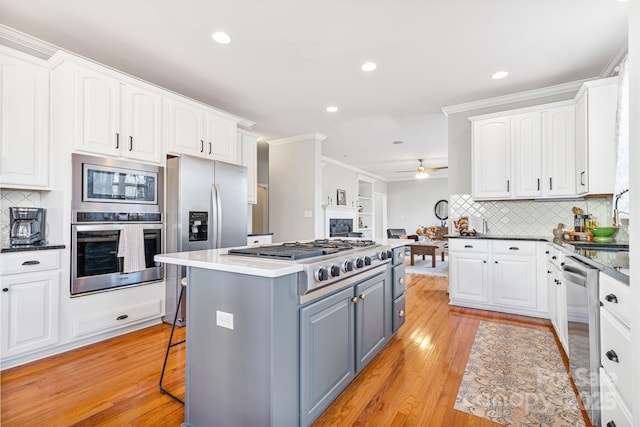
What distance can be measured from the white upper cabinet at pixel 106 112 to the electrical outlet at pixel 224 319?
6.96ft

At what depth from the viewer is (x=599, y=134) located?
9.53 ft

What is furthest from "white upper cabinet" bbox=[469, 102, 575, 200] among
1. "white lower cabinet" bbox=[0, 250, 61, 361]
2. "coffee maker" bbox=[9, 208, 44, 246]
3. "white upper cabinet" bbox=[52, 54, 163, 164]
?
"coffee maker" bbox=[9, 208, 44, 246]

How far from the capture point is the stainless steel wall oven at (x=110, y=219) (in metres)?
2.57

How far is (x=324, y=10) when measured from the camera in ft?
7.40

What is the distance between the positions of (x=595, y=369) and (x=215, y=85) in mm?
3989

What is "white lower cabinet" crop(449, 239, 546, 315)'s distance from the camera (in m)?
3.35

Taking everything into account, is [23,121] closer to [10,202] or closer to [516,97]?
[10,202]

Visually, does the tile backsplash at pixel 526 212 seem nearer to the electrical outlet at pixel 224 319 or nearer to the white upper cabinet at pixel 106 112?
the electrical outlet at pixel 224 319

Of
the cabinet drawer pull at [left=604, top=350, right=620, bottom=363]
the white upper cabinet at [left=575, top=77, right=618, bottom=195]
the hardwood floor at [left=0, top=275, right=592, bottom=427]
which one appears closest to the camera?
the cabinet drawer pull at [left=604, top=350, right=620, bottom=363]

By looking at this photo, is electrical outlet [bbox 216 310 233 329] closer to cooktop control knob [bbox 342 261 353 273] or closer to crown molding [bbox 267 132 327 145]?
cooktop control knob [bbox 342 261 353 273]

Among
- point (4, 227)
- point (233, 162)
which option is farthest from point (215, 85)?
point (4, 227)

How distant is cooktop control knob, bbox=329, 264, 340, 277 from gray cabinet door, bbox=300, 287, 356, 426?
15 cm

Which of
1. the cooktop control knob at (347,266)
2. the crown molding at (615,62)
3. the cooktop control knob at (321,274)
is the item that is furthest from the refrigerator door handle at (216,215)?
the crown molding at (615,62)

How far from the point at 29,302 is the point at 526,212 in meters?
5.06
